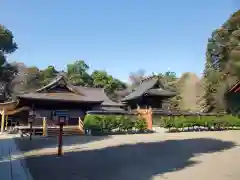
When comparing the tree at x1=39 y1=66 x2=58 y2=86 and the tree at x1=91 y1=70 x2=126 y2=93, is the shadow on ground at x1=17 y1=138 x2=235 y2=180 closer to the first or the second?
the tree at x1=91 y1=70 x2=126 y2=93

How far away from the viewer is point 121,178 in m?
7.36

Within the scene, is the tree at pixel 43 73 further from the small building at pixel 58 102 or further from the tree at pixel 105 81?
the small building at pixel 58 102

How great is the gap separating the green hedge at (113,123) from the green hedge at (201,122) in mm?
2587

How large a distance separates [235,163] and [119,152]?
4898 mm

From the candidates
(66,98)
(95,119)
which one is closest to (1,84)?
(66,98)

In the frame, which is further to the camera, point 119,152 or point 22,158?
→ point 119,152

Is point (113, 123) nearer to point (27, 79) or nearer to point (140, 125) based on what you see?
point (140, 125)

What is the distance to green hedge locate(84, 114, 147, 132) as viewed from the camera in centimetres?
2217

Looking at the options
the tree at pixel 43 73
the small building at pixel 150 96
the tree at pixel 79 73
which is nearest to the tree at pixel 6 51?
the tree at pixel 43 73

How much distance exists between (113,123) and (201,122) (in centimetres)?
913

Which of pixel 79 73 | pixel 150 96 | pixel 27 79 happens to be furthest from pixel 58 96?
pixel 79 73

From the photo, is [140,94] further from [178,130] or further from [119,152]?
[119,152]

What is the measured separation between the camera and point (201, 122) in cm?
2641

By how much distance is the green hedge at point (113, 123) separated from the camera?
22.2m
